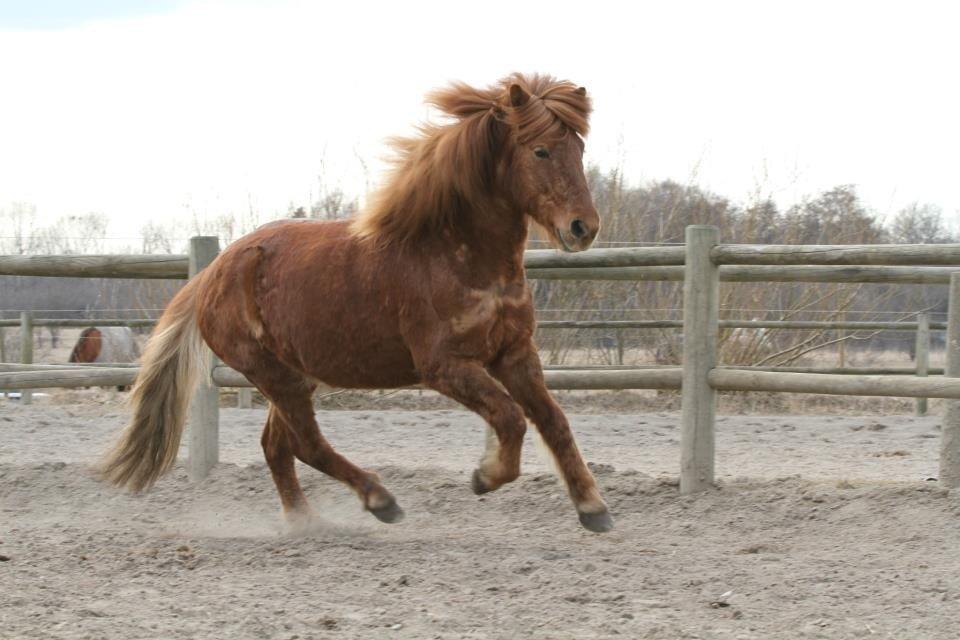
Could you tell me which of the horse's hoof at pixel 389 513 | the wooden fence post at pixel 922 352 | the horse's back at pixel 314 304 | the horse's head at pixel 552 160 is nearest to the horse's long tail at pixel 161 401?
the horse's back at pixel 314 304

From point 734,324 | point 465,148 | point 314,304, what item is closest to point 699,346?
point 465,148

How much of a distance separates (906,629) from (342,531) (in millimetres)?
2534

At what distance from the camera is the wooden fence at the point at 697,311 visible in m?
4.85

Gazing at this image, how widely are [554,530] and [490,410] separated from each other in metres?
0.89

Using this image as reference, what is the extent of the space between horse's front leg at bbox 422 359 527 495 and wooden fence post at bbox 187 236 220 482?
2.16 metres

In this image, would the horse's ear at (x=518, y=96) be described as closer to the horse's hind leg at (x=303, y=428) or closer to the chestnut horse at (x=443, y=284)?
the chestnut horse at (x=443, y=284)

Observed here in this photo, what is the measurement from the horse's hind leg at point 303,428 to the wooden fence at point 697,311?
93 centimetres

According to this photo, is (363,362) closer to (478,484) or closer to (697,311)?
(478,484)

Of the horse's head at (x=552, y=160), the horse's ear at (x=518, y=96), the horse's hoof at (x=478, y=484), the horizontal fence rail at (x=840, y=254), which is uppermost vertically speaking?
the horse's ear at (x=518, y=96)

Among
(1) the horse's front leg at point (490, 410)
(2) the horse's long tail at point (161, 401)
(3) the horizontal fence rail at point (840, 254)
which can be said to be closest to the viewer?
(1) the horse's front leg at point (490, 410)

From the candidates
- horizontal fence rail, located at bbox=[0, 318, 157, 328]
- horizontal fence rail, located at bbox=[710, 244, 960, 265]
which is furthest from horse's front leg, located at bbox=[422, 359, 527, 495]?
horizontal fence rail, located at bbox=[0, 318, 157, 328]

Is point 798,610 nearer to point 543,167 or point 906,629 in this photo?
point 906,629

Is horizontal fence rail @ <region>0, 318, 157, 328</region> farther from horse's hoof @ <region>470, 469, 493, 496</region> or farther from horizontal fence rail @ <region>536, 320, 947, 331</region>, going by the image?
horse's hoof @ <region>470, 469, 493, 496</region>

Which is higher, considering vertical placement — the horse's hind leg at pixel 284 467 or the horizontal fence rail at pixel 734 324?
the horizontal fence rail at pixel 734 324
